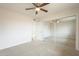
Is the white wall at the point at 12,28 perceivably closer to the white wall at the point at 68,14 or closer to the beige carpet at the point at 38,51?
the beige carpet at the point at 38,51

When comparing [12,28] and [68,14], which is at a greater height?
[68,14]

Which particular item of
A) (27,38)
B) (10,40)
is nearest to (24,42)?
(27,38)

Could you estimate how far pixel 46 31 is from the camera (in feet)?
15.9

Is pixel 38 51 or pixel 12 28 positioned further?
pixel 12 28

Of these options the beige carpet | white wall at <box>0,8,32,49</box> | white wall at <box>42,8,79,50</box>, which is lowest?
the beige carpet

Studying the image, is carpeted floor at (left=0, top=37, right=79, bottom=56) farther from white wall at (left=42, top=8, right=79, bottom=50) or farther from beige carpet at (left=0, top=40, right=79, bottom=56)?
white wall at (left=42, top=8, right=79, bottom=50)

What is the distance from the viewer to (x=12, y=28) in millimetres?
3469

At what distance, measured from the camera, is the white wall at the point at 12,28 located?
124 inches

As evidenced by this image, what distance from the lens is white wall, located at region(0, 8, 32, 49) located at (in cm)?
314

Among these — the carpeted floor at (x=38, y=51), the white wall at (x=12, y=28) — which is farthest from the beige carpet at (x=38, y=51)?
the white wall at (x=12, y=28)

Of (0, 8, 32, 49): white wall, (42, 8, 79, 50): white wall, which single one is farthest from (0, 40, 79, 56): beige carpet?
(42, 8, 79, 50): white wall

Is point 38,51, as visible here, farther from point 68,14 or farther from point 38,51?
point 68,14

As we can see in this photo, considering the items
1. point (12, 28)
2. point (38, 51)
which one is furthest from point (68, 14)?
point (12, 28)

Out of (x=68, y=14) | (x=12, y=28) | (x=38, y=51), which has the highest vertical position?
(x=68, y=14)
